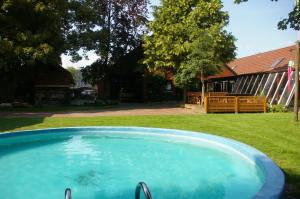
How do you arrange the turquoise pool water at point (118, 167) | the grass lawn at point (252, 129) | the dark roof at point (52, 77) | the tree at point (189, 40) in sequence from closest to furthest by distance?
the turquoise pool water at point (118, 167)
the grass lawn at point (252, 129)
the tree at point (189, 40)
the dark roof at point (52, 77)

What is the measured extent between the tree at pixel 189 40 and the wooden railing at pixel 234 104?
2.80 meters

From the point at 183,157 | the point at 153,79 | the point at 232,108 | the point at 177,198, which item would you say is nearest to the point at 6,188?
the point at 177,198

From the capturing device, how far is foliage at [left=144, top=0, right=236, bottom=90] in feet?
74.7

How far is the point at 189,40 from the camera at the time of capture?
25312mm

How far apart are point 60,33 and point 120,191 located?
21099 millimetres

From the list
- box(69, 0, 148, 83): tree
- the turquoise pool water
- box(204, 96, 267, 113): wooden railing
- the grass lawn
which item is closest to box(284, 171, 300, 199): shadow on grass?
the grass lawn

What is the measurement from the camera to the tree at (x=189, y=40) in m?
22.8

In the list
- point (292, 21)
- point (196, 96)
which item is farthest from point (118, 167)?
point (196, 96)

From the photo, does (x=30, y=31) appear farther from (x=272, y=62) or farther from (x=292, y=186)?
(x=292, y=186)

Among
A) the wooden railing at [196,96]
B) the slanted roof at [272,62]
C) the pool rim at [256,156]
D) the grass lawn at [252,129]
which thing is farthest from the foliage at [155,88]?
Answer: the pool rim at [256,156]

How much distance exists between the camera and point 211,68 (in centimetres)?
2269

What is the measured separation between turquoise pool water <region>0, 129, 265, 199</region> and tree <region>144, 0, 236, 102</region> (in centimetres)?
1110

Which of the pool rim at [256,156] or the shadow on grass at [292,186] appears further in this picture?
the shadow on grass at [292,186]

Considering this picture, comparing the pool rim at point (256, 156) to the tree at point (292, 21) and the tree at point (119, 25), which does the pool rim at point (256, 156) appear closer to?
the tree at point (292, 21)
